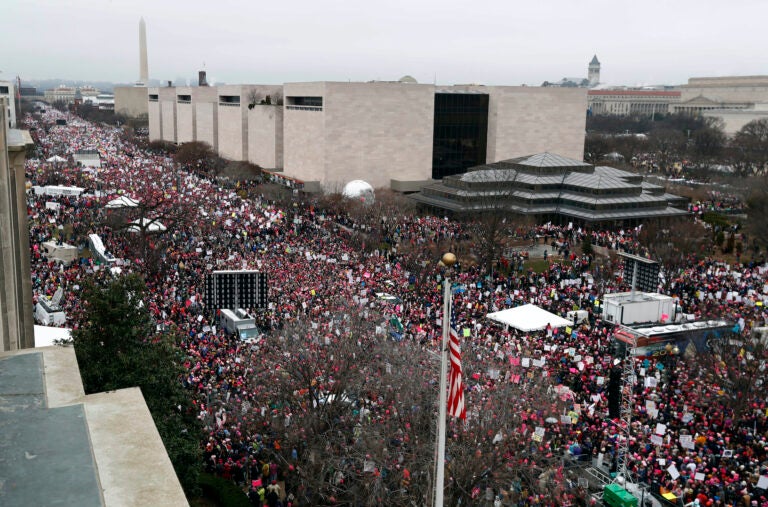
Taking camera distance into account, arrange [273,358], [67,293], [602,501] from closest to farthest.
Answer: [602,501], [273,358], [67,293]

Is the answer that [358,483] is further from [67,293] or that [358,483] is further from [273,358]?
[67,293]

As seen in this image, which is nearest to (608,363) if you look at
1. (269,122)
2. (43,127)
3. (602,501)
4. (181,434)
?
(602,501)

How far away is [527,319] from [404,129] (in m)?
47.7

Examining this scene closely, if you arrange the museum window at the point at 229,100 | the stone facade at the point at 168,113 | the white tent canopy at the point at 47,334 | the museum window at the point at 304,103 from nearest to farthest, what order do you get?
1. the white tent canopy at the point at 47,334
2. the museum window at the point at 304,103
3. the museum window at the point at 229,100
4. the stone facade at the point at 168,113

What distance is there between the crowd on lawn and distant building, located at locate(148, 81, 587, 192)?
44.9 feet

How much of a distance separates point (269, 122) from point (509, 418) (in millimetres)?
74470

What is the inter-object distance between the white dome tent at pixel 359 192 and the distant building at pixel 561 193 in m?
4.57

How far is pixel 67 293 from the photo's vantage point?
32.0 meters

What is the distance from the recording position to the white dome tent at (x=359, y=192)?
60316 millimetres

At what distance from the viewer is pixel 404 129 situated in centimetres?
7394

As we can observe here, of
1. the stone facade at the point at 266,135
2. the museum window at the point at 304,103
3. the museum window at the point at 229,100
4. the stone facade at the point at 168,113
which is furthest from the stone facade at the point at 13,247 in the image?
the stone facade at the point at 168,113

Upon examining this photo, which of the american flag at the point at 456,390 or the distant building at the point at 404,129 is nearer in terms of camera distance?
the american flag at the point at 456,390

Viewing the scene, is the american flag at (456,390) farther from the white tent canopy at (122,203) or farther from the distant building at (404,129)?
the distant building at (404,129)

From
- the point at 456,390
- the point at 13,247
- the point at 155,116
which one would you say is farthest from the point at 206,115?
the point at 456,390
